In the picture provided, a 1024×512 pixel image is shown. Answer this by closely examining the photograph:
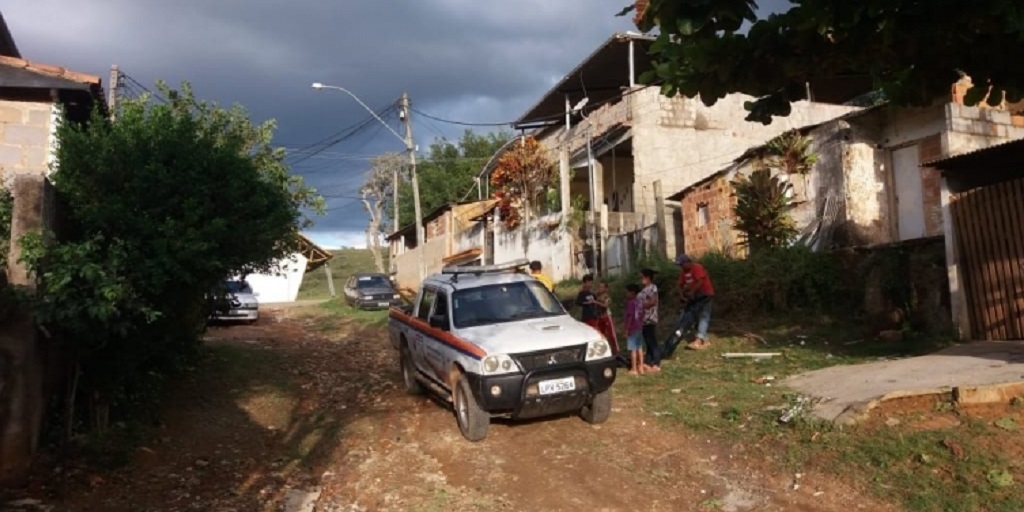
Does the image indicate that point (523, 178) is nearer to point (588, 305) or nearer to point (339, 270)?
point (588, 305)

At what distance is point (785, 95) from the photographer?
12.4ft

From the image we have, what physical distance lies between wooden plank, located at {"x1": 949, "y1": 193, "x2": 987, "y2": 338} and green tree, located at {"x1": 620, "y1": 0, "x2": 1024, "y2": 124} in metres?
7.53

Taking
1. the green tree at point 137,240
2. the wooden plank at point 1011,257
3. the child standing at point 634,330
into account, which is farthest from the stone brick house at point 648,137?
the green tree at point 137,240

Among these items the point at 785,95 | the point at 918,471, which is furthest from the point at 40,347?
the point at 918,471

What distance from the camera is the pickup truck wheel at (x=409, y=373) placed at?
30.9 feet

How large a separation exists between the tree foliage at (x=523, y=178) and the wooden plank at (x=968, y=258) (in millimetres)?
14943

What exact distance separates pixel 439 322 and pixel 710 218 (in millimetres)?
11526

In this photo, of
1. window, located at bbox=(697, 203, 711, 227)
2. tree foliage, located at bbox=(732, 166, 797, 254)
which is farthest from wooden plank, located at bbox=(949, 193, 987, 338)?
window, located at bbox=(697, 203, 711, 227)

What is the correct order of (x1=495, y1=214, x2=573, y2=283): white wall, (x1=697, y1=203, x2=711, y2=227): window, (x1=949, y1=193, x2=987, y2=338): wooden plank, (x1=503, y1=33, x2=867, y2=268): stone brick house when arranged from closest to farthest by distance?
1. (x1=949, y1=193, x2=987, y2=338): wooden plank
2. (x1=697, y1=203, x2=711, y2=227): window
3. (x1=503, y1=33, x2=867, y2=268): stone brick house
4. (x1=495, y1=214, x2=573, y2=283): white wall

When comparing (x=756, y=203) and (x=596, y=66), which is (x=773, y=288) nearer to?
(x=756, y=203)

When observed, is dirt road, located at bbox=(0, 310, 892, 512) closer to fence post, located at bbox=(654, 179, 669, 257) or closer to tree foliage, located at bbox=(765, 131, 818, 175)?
tree foliage, located at bbox=(765, 131, 818, 175)

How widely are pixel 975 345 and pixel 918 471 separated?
483cm

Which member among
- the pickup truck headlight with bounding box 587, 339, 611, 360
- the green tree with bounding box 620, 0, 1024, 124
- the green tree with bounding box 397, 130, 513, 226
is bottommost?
the pickup truck headlight with bounding box 587, 339, 611, 360

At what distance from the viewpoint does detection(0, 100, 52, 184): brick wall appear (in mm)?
9531
